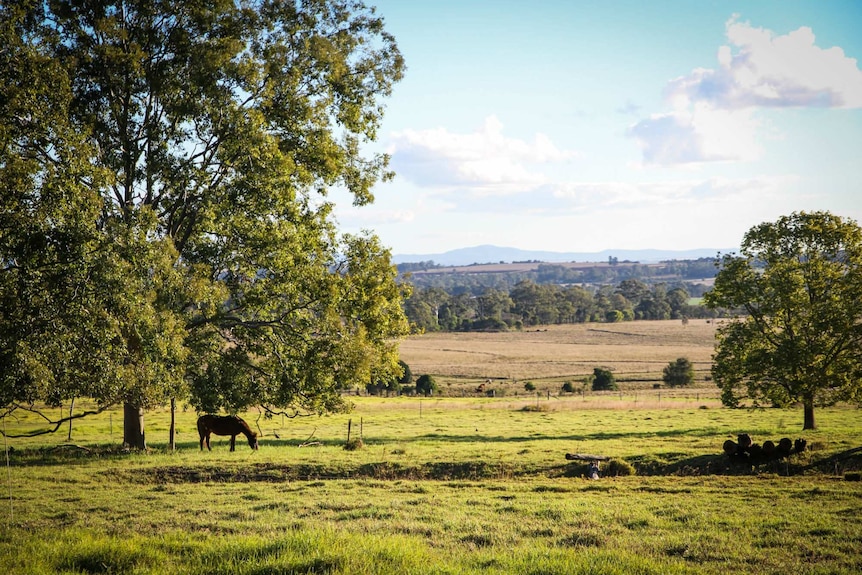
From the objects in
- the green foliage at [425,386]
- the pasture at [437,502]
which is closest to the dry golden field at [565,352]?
the green foliage at [425,386]

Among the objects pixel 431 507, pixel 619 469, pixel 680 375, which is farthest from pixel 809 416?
pixel 680 375

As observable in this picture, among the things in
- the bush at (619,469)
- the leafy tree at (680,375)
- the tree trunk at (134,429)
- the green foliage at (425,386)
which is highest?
the tree trunk at (134,429)

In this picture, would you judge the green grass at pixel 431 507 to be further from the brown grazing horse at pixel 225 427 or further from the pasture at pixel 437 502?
the brown grazing horse at pixel 225 427

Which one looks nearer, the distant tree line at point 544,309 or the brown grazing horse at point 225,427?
the brown grazing horse at point 225,427

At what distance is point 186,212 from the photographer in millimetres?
22312

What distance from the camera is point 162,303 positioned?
19.2 meters

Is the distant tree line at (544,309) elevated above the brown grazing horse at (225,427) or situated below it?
above

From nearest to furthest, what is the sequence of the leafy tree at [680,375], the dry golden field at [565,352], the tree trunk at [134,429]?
the tree trunk at [134,429] → the leafy tree at [680,375] → the dry golden field at [565,352]

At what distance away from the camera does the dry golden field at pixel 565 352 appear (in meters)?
81.7

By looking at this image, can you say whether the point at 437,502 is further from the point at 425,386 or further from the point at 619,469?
the point at 425,386

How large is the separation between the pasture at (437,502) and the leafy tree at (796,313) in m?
2.33

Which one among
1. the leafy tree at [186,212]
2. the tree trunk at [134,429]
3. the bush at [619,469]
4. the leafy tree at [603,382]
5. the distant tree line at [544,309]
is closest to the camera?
the leafy tree at [186,212]

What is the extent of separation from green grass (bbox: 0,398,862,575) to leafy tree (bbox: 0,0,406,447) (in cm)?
278

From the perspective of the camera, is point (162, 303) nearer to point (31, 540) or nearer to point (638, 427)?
point (31, 540)
